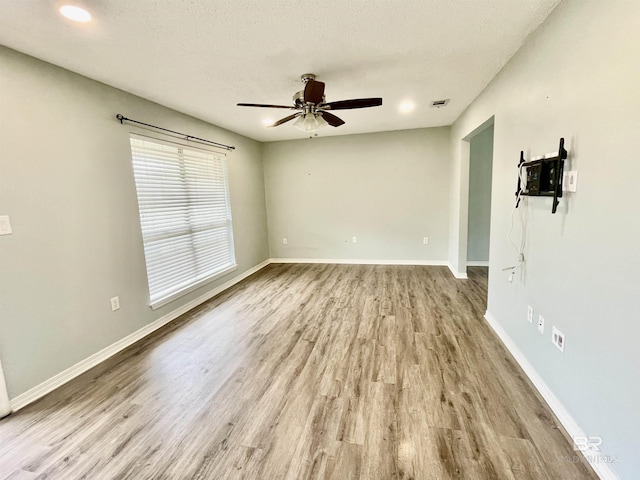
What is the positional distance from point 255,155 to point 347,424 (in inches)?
186

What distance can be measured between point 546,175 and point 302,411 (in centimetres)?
211

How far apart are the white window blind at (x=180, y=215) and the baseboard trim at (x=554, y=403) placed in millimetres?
3414

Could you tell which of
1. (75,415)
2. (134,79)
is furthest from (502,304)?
(134,79)

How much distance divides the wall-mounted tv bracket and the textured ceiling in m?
0.88

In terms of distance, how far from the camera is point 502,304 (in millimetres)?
2600

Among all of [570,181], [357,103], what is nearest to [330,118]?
[357,103]

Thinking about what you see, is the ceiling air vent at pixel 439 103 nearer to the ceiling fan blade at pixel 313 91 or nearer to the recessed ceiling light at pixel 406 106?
the recessed ceiling light at pixel 406 106

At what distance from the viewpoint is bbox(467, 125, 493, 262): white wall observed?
4.61 m

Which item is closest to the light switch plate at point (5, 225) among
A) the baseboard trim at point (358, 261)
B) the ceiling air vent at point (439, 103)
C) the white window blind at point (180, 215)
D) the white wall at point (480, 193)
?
the white window blind at point (180, 215)

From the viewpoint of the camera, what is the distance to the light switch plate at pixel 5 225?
1.87 m

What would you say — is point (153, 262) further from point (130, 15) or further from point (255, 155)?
point (255, 155)

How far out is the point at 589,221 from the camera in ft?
4.65

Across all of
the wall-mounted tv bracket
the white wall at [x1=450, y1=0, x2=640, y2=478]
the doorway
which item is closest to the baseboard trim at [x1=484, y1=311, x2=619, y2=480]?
the white wall at [x1=450, y1=0, x2=640, y2=478]

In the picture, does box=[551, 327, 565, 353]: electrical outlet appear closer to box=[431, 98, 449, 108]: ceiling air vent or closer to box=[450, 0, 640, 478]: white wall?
box=[450, 0, 640, 478]: white wall
